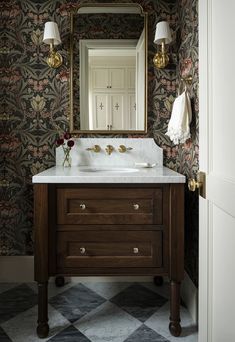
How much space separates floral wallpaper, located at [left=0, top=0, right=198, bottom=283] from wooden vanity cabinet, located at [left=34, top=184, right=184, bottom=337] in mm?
701

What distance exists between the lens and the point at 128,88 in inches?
87.3

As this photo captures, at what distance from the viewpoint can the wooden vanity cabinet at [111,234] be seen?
1.59 m

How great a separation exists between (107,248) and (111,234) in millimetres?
80

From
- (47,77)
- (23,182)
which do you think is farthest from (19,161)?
(47,77)

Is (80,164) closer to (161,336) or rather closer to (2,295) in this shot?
(2,295)

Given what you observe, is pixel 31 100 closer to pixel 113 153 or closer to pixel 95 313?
pixel 113 153

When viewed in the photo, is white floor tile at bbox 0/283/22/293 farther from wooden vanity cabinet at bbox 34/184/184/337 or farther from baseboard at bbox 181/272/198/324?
baseboard at bbox 181/272/198/324

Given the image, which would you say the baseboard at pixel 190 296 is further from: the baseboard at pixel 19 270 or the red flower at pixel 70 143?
the red flower at pixel 70 143

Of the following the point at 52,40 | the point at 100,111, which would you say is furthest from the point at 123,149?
the point at 52,40

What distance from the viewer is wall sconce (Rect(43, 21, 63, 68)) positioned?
6.85 ft

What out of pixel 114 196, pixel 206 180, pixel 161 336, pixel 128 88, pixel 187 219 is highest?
pixel 128 88

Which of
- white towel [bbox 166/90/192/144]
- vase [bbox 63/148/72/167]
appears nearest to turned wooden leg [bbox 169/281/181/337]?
white towel [bbox 166/90/192/144]

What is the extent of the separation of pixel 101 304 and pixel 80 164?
0.99m

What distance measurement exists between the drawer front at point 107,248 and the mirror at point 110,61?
0.95 meters
